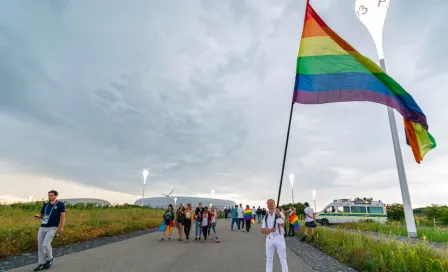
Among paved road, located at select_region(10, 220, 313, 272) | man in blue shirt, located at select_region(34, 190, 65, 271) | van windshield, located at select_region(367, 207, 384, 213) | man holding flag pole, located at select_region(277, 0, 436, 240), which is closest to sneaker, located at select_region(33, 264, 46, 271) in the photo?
man in blue shirt, located at select_region(34, 190, 65, 271)

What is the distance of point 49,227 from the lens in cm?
748

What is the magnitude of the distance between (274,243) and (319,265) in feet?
10.4

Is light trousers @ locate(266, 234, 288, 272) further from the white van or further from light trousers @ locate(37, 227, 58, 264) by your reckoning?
the white van


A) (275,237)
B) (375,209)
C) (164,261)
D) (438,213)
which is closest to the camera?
(275,237)

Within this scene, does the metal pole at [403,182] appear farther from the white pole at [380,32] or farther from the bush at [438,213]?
the bush at [438,213]

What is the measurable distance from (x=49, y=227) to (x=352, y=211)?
28.4 meters

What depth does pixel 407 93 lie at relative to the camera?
8.47m

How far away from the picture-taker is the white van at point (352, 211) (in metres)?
28.6

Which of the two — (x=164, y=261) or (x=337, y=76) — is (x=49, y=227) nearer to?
(x=164, y=261)

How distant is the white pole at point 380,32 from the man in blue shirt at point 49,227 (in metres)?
16.1

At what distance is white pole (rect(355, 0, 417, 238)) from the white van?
1394 centimetres

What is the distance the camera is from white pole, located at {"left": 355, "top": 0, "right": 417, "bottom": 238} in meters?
15.5

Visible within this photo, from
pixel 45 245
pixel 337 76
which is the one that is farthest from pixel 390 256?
pixel 45 245

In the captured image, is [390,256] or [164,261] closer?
[390,256]
